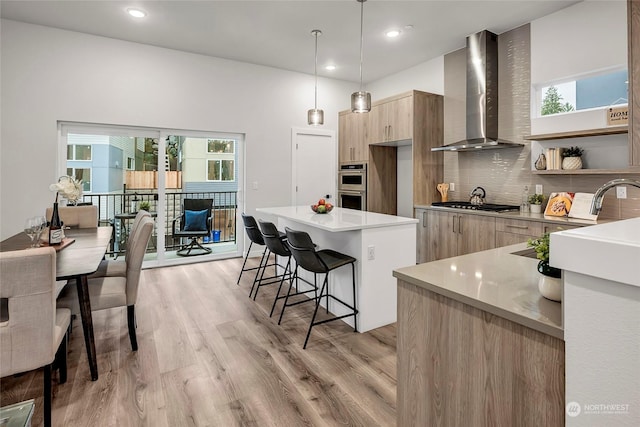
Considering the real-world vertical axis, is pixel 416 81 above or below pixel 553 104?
above

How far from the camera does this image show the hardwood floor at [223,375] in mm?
1784

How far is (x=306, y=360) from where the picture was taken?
232 cm

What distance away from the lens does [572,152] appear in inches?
136

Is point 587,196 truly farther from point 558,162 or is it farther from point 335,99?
point 335,99

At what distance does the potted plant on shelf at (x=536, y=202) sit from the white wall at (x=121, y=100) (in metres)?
3.49

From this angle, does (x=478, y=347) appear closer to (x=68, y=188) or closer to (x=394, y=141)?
(x=68, y=188)

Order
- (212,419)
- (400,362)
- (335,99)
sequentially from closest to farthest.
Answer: (400,362) → (212,419) → (335,99)

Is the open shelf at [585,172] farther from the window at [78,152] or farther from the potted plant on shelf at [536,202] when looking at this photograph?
the window at [78,152]

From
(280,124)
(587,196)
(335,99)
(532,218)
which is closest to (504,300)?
(532,218)

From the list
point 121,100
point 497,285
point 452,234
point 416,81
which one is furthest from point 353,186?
point 497,285

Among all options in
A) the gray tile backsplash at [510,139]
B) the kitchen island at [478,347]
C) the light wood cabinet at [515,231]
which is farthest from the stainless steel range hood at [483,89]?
the kitchen island at [478,347]

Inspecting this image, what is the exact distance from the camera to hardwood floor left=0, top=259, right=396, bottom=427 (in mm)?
1784

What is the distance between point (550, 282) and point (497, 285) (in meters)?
0.20

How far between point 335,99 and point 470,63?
2.45 m
